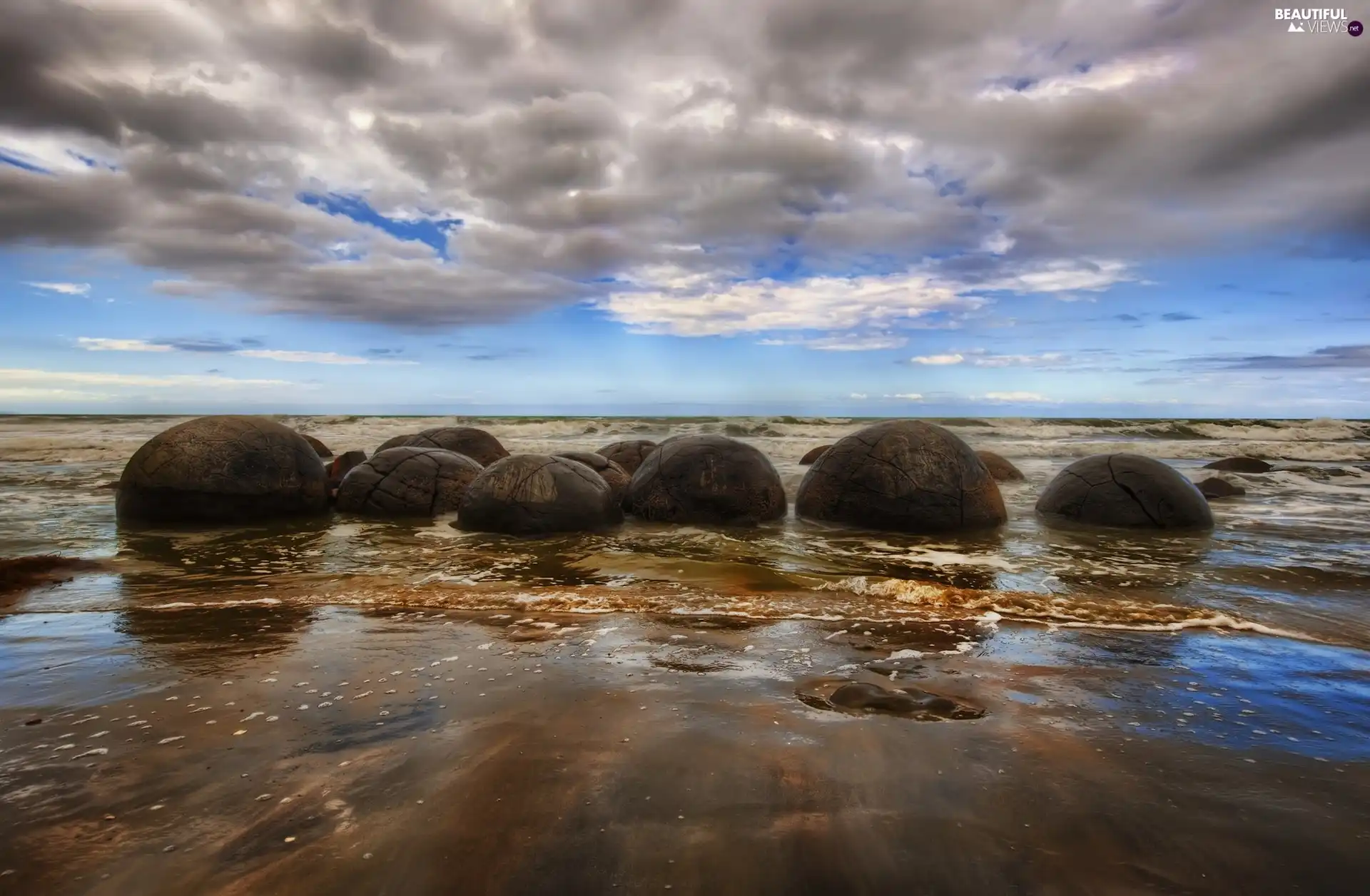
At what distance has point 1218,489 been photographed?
1251cm

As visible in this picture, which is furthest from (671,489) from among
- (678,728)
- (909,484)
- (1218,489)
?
(1218,489)

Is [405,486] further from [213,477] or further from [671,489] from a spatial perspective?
[671,489]

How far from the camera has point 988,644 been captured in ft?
13.2

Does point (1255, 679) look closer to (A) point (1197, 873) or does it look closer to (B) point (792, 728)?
(A) point (1197, 873)

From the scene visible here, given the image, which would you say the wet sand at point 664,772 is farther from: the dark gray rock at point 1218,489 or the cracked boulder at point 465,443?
the dark gray rock at point 1218,489

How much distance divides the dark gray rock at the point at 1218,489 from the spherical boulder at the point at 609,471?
10378 millimetres

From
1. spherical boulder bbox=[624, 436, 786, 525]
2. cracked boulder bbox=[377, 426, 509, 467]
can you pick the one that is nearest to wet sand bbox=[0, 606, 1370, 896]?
spherical boulder bbox=[624, 436, 786, 525]

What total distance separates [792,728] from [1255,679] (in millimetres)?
2484

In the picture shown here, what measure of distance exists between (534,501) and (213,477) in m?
3.95

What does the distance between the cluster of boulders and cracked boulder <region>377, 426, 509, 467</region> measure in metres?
2.48

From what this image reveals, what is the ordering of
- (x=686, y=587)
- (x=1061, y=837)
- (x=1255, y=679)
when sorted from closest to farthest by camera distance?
(x=1061, y=837)
(x=1255, y=679)
(x=686, y=587)

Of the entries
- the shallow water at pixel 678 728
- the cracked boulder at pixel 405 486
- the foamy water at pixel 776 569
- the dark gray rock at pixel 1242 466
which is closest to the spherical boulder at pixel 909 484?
the foamy water at pixel 776 569

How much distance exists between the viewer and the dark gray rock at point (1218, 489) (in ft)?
40.7

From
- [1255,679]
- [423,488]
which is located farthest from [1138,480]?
[423,488]
